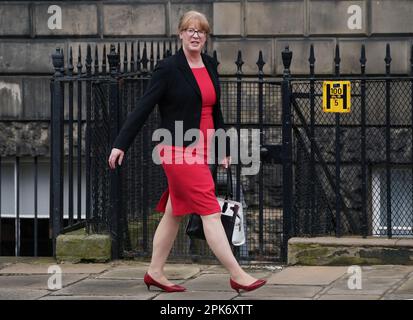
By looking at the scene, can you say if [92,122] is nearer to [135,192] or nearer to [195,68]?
[135,192]

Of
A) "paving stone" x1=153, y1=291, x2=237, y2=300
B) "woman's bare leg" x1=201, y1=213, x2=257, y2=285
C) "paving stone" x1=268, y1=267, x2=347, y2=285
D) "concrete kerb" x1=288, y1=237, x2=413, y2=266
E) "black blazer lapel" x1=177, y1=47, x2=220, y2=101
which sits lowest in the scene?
"paving stone" x1=153, y1=291, x2=237, y2=300

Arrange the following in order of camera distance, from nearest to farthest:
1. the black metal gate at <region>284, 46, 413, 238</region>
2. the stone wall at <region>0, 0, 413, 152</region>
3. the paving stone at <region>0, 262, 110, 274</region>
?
the paving stone at <region>0, 262, 110, 274</region>, the black metal gate at <region>284, 46, 413, 238</region>, the stone wall at <region>0, 0, 413, 152</region>

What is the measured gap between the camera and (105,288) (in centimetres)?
839

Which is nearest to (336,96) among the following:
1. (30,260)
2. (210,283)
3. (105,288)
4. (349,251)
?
(349,251)

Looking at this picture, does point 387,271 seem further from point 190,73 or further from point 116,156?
point 116,156

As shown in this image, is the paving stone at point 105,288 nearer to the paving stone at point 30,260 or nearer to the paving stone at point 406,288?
the paving stone at point 30,260

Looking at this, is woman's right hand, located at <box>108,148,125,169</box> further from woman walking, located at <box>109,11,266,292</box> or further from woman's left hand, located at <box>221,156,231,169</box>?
woman's left hand, located at <box>221,156,231,169</box>

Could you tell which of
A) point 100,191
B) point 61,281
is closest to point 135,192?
point 100,191

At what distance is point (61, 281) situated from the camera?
873 centimetres

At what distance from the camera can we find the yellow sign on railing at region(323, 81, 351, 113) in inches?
369

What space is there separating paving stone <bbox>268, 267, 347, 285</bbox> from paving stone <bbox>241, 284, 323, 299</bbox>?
0.21 metres

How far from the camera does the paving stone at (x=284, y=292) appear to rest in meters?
7.89

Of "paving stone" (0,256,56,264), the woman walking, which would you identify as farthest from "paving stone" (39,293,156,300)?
"paving stone" (0,256,56,264)

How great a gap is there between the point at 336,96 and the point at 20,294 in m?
2.93
